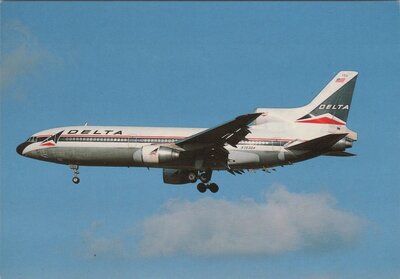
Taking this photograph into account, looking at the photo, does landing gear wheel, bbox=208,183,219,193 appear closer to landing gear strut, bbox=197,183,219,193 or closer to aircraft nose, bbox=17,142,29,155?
landing gear strut, bbox=197,183,219,193

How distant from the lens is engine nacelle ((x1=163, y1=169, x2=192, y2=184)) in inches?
2323

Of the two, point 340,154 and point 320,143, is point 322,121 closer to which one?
point 340,154

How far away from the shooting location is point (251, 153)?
54.6 m

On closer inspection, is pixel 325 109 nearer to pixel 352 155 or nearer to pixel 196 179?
pixel 352 155

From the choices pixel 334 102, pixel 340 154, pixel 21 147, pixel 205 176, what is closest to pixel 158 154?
pixel 205 176

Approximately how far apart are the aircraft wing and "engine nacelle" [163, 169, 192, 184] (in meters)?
4.84

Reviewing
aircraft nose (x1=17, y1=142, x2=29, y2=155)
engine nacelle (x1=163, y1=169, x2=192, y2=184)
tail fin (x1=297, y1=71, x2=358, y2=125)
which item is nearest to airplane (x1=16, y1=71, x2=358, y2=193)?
tail fin (x1=297, y1=71, x2=358, y2=125)

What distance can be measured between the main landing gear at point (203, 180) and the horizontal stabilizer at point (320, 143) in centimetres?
686

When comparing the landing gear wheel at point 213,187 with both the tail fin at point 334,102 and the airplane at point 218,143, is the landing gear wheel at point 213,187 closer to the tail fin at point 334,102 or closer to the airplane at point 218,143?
the airplane at point 218,143

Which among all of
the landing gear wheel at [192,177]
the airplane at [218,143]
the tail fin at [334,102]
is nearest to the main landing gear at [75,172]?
the airplane at [218,143]

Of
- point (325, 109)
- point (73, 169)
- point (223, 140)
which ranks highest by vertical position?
point (325, 109)

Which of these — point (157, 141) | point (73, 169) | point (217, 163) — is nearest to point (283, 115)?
point (217, 163)

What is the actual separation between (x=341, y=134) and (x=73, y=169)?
65.3 feet

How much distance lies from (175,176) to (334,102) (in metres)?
13.3
